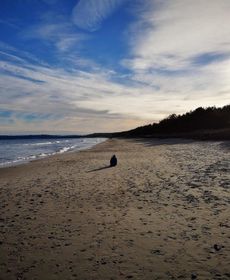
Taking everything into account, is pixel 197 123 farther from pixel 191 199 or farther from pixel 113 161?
pixel 191 199

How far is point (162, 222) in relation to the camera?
7293 mm

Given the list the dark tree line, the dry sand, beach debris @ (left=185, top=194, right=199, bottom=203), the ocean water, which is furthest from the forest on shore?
beach debris @ (left=185, top=194, right=199, bottom=203)

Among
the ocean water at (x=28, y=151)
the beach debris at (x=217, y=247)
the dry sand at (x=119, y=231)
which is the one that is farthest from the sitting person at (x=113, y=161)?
the beach debris at (x=217, y=247)

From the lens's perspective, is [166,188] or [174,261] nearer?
[174,261]

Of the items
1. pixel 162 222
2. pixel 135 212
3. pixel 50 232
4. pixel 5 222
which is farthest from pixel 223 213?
pixel 5 222

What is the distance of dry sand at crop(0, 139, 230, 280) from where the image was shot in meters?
5.17

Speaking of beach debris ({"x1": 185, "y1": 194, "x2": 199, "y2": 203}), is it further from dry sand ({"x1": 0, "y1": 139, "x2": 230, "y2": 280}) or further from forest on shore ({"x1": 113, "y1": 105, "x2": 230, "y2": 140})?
forest on shore ({"x1": 113, "y1": 105, "x2": 230, "y2": 140})

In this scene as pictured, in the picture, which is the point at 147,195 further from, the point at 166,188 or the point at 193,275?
the point at 193,275

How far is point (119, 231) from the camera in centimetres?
690

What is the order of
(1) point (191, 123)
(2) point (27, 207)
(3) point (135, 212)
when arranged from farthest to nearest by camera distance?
(1) point (191, 123)
(2) point (27, 207)
(3) point (135, 212)

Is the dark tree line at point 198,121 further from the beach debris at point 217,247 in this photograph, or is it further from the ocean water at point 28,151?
the beach debris at point 217,247

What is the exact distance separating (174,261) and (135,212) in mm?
3037

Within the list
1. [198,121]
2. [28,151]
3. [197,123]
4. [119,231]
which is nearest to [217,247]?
[119,231]

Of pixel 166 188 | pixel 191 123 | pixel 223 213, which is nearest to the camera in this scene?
pixel 223 213
